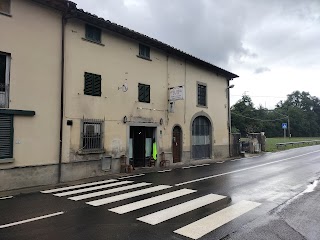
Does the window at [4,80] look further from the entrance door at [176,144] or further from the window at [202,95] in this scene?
the window at [202,95]

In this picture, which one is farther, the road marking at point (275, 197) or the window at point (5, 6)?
the window at point (5, 6)

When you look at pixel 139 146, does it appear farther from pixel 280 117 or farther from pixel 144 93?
pixel 280 117

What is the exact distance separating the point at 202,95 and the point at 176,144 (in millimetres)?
5136

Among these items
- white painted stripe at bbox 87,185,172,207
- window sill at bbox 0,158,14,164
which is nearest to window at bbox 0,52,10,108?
window sill at bbox 0,158,14,164

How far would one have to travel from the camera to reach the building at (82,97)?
452 inches

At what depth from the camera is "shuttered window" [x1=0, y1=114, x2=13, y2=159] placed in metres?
10.9

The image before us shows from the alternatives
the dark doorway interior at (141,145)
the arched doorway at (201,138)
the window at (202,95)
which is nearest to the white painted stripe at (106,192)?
the dark doorway interior at (141,145)

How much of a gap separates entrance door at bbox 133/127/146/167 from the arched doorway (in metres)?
5.28

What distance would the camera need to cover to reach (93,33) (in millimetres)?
14781

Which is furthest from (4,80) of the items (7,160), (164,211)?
(164,211)

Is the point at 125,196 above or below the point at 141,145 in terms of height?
below

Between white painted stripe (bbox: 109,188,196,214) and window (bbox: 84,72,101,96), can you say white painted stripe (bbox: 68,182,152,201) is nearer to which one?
white painted stripe (bbox: 109,188,196,214)

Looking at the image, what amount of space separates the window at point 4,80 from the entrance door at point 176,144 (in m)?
11.2

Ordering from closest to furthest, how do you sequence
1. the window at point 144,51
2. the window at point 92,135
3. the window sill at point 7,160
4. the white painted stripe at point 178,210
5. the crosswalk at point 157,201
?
the crosswalk at point 157,201
the white painted stripe at point 178,210
the window sill at point 7,160
the window at point 92,135
the window at point 144,51
